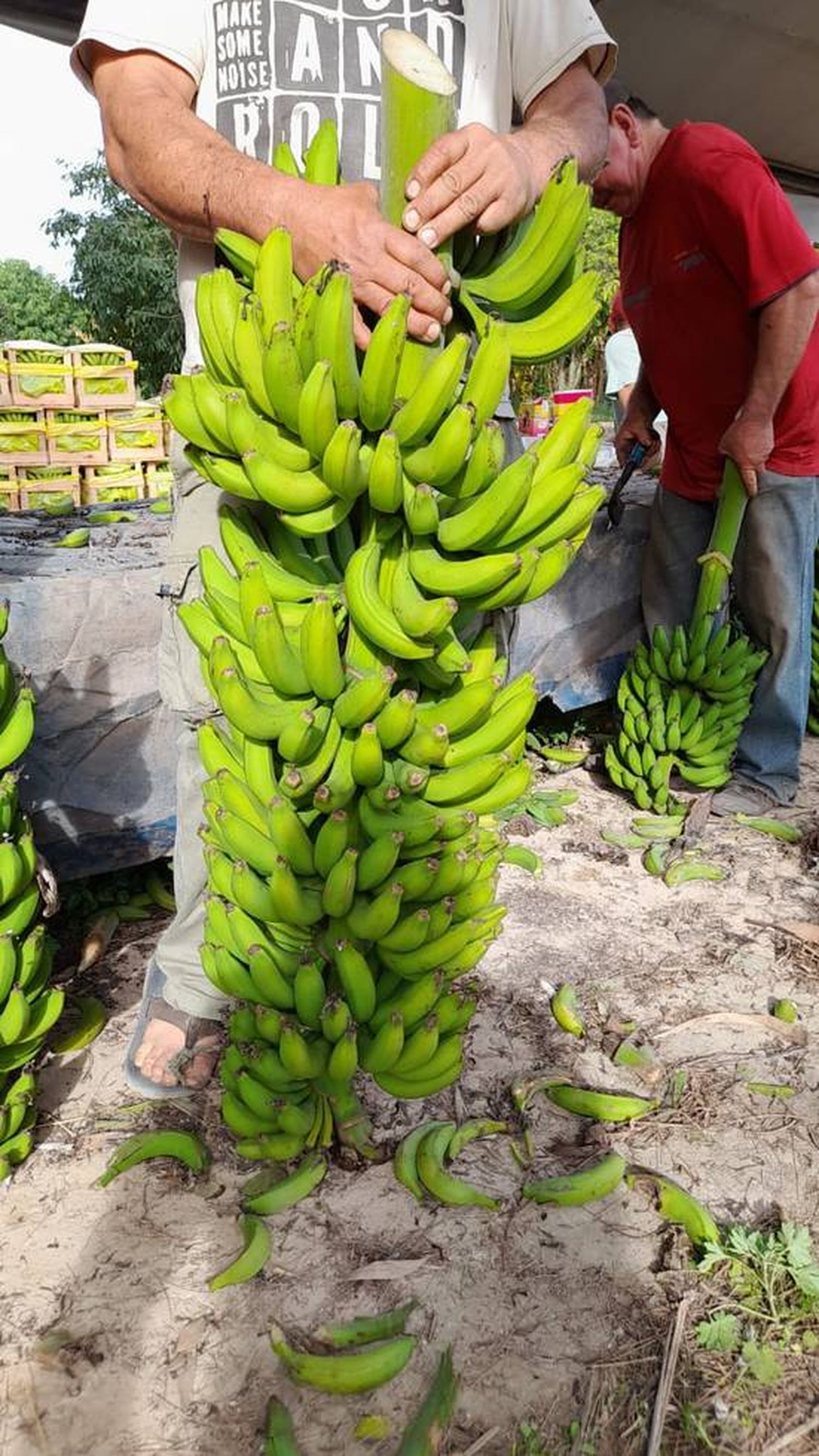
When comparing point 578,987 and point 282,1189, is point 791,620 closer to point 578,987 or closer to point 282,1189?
point 578,987

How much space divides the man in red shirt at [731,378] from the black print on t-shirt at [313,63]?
183 centimetres

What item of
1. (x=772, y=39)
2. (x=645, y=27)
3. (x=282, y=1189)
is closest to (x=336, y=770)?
(x=282, y=1189)

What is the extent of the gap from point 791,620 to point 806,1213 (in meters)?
2.41

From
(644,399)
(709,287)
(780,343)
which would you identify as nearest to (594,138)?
(780,343)

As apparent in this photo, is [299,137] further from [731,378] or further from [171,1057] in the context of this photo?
[731,378]

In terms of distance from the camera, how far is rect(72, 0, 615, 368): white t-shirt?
173cm

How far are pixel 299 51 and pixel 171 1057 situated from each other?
2.08 meters

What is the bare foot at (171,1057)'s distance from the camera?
2.21 meters

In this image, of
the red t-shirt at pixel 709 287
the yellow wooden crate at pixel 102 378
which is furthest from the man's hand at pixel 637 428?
the yellow wooden crate at pixel 102 378

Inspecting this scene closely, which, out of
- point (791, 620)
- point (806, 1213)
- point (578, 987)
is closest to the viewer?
point (806, 1213)

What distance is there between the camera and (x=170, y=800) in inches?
112

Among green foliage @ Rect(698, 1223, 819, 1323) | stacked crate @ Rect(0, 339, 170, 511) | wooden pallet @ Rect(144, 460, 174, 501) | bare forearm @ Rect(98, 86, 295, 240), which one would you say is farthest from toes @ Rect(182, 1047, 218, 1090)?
wooden pallet @ Rect(144, 460, 174, 501)

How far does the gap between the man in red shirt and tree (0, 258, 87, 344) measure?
15150 millimetres

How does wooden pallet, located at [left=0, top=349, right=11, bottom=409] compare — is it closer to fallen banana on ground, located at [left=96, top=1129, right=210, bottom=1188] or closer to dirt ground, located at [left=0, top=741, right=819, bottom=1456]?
dirt ground, located at [left=0, top=741, right=819, bottom=1456]
